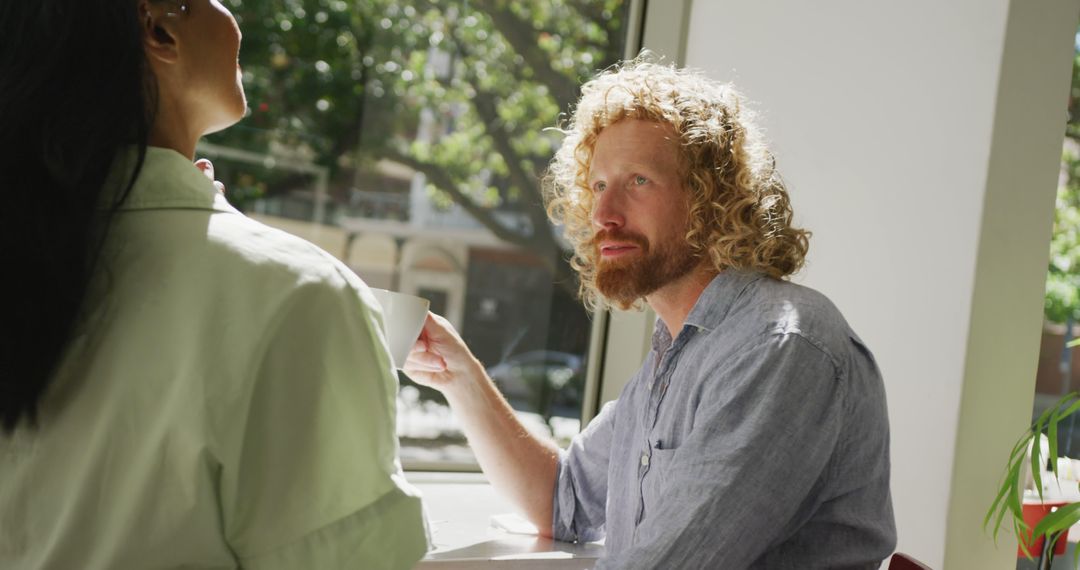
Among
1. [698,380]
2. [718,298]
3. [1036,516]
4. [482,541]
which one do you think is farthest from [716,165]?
[1036,516]

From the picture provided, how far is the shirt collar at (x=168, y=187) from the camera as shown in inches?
25.8

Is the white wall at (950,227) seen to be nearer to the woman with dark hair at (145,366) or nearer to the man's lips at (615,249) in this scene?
the man's lips at (615,249)

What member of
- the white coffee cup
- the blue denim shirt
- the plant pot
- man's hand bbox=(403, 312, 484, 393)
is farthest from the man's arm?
the plant pot

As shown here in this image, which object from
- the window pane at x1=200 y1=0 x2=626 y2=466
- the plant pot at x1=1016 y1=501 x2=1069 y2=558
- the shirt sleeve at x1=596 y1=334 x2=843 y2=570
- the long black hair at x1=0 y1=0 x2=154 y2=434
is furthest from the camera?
the window pane at x1=200 y1=0 x2=626 y2=466

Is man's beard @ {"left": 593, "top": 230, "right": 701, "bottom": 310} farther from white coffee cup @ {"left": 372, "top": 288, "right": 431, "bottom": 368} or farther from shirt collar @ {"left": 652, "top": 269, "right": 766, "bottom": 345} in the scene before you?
white coffee cup @ {"left": 372, "top": 288, "right": 431, "bottom": 368}

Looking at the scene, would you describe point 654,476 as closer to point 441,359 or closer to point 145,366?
point 441,359

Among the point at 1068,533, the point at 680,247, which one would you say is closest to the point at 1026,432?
the point at 1068,533

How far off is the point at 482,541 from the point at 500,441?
0.54 feet

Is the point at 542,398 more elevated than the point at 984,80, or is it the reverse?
the point at 984,80

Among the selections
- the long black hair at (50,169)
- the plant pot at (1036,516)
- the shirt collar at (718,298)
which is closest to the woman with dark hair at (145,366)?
the long black hair at (50,169)

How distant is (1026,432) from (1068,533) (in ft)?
1.79

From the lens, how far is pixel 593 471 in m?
1.61

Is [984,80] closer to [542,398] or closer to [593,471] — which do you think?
[593,471]

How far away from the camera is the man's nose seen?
152 centimetres
